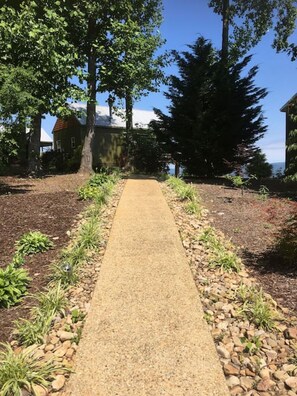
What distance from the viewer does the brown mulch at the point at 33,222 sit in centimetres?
454

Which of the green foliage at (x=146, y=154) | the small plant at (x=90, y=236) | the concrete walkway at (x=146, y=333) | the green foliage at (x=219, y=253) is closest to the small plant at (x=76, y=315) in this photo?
the concrete walkway at (x=146, y=333)

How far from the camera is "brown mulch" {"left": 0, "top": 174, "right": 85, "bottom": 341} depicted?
179 inches

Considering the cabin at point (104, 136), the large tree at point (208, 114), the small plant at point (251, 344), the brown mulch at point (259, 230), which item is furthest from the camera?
the cabin at point (104, 136)

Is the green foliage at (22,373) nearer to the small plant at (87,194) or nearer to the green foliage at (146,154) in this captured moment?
the small plant at (87,194)

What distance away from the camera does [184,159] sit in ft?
52.5


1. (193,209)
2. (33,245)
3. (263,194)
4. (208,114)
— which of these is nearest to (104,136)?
(208,114)

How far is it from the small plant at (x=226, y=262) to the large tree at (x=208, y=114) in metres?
9.54

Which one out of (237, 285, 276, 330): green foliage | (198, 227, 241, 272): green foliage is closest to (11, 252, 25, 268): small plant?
(198, 227, 241, 272): green foliage

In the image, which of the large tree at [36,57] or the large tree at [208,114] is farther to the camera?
the large tree at [208,114]

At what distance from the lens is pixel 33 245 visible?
615 cm

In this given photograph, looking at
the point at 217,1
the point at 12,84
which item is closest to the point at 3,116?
the point at 12,84

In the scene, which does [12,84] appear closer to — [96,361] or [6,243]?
[6,243]

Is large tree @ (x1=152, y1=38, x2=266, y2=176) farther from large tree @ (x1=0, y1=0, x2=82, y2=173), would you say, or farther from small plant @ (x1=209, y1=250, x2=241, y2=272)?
small plant @ (x1=209, y1=250, x2=241, y2=272)

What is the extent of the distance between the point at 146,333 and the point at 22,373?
1185mm
